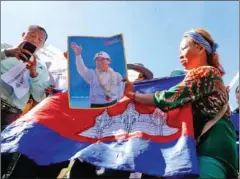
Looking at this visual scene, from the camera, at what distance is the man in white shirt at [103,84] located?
2552 millimetres

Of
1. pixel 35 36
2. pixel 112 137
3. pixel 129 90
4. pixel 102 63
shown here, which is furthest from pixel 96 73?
pixel 35 36

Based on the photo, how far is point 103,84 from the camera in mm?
2547

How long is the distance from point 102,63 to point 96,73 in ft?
0.25

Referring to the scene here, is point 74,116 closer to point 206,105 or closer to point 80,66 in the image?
point 80,66

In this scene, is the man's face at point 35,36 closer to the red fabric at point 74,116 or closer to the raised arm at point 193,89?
the red fabric at point 74,116

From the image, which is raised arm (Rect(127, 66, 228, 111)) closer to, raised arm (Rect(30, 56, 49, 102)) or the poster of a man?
the poster of a man

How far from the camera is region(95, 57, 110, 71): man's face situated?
2.58 metres

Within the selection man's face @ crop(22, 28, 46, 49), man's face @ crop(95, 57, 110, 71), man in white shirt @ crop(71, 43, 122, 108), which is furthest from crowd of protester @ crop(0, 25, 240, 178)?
man's face @ crop(95, 57, 110, 71)

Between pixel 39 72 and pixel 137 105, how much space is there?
1056 mm

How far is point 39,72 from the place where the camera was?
329cm

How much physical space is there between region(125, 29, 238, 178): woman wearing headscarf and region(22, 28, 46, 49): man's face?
1179 mm

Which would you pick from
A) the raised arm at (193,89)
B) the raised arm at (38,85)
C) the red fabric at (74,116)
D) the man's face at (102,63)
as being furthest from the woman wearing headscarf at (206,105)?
the raised arm at (38,85)

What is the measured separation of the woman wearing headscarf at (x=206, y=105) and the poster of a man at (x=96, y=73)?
190 millimetres

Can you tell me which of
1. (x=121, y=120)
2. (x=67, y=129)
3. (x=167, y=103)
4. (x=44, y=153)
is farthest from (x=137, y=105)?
(x=44, y=153)
